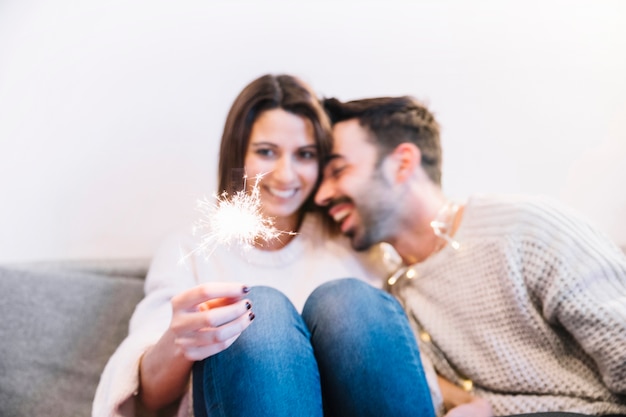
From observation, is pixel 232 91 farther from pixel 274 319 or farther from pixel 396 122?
pixel 274 319

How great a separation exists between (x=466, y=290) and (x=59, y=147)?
85 centimetres

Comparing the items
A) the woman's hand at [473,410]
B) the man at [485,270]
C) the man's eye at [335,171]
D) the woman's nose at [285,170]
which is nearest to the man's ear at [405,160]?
the man at [485,270]

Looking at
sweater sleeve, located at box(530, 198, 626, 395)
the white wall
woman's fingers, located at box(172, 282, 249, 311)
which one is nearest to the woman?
woman's fingers, located at box(172, 282, 249, 311)

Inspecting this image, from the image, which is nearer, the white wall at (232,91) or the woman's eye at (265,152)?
the woman's eye at (265,152)

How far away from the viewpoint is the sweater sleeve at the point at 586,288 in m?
0.72

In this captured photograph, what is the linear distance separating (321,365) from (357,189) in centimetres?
37

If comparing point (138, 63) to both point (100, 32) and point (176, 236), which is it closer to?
point (100, 32)

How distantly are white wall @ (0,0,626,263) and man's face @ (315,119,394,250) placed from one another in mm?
133

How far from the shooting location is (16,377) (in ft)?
2.89

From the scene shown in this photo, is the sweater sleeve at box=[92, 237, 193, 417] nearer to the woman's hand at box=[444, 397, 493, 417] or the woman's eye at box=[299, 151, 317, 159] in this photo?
the woman's eye at box=[299, 151, 317, 159]

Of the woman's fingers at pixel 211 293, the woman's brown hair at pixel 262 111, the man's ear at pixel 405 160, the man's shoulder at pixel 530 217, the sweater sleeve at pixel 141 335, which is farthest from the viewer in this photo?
the man's ear at pixel 405 160

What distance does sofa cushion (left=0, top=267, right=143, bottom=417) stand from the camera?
2.89 feet

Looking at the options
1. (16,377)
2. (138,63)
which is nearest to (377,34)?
(138,63)

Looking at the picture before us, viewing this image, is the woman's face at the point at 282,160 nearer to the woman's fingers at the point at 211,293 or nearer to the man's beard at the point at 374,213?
the man's beard at the point at 374,213
